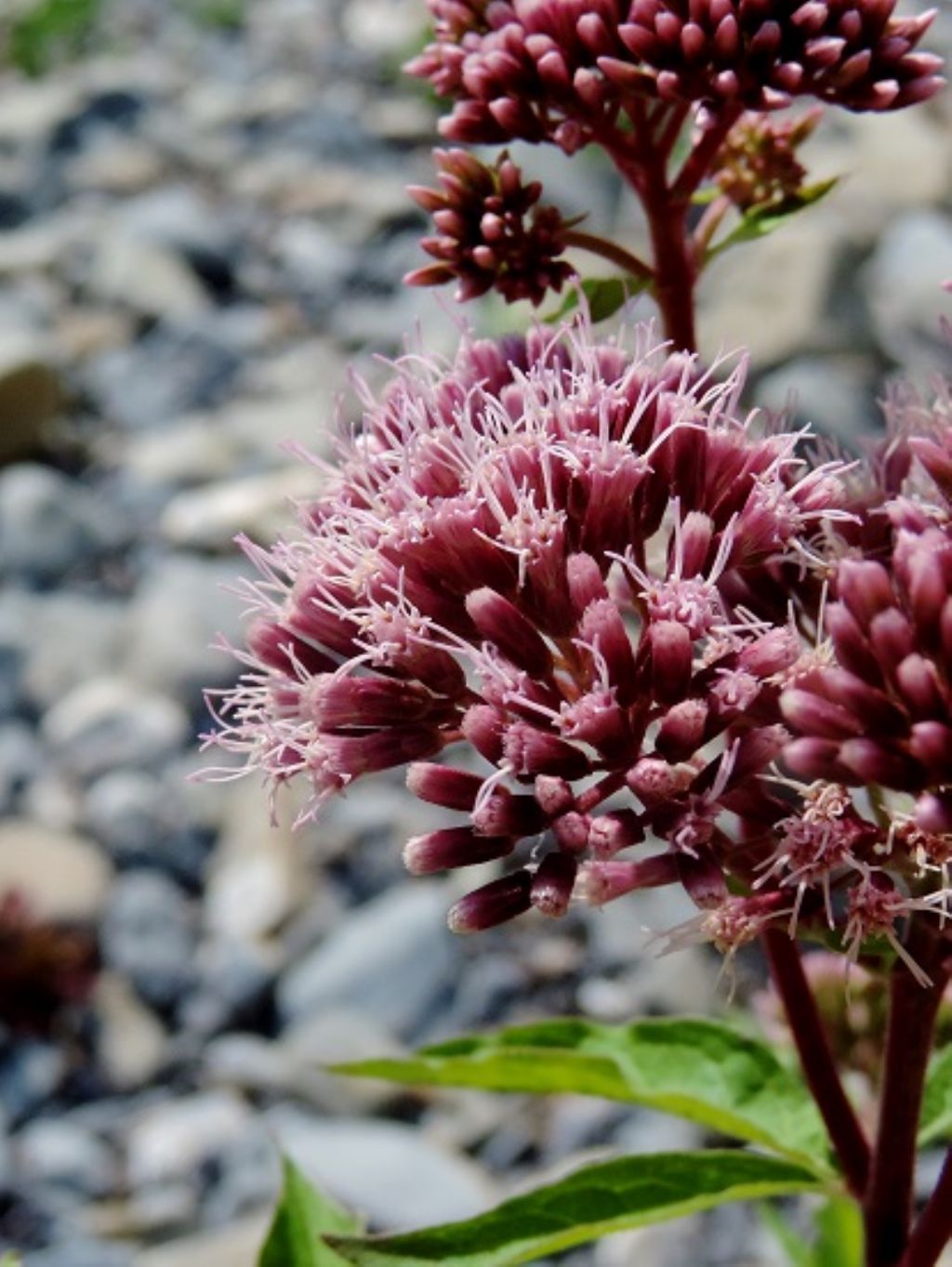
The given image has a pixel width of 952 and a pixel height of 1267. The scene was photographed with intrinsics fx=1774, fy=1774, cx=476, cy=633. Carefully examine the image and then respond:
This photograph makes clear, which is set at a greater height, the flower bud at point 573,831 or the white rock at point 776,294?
the flower bud at point 573,831

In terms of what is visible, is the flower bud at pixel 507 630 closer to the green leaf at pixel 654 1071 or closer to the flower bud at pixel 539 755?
the flower bud at pixel 539 755

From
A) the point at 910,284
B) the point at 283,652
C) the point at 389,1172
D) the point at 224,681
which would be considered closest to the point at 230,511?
the point at 224,681

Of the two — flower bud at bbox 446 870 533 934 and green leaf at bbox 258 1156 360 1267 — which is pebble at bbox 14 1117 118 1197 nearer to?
green leaf at bbox 258 1156 360 1267

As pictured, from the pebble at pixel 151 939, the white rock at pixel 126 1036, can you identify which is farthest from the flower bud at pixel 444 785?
the pebble at pixel 151 939

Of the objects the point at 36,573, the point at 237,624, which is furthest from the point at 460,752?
the point at 36,573

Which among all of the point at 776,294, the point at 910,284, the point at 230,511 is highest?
the point at 910,284

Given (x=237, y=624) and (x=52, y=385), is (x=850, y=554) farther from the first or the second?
(x=52, y=385)

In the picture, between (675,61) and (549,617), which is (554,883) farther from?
(675,61)
